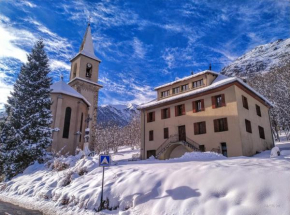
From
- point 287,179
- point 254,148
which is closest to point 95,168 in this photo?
point 287,179

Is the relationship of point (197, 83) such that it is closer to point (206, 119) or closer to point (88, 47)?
point (206, 119)

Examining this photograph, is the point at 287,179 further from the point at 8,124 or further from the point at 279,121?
the point at 279,121

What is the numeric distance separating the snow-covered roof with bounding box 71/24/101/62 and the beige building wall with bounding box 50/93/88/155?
15639mm

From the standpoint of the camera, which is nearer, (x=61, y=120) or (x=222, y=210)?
(x=222, y=210)

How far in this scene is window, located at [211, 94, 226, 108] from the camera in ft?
69.6

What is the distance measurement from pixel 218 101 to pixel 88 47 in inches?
1244

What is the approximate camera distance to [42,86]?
21031 mm

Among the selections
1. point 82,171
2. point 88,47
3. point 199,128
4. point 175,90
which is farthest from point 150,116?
point 88,47

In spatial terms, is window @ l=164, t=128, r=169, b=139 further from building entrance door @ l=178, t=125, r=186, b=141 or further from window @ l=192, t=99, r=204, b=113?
window @ l=192, t=99, r=204, b=113

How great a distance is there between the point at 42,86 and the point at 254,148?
22.7 meters

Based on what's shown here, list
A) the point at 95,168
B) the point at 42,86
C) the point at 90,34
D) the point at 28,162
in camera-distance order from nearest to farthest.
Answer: the point at 95,168, the point at 28,162, the point at 42,86, the point at 90,34

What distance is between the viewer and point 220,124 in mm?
20984

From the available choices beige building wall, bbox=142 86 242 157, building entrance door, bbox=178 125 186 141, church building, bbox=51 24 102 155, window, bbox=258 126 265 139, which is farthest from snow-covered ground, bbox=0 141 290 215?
window, bbox=258 126 265 139

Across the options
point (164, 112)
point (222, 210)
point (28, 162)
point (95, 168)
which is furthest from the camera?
point (164, 112)
